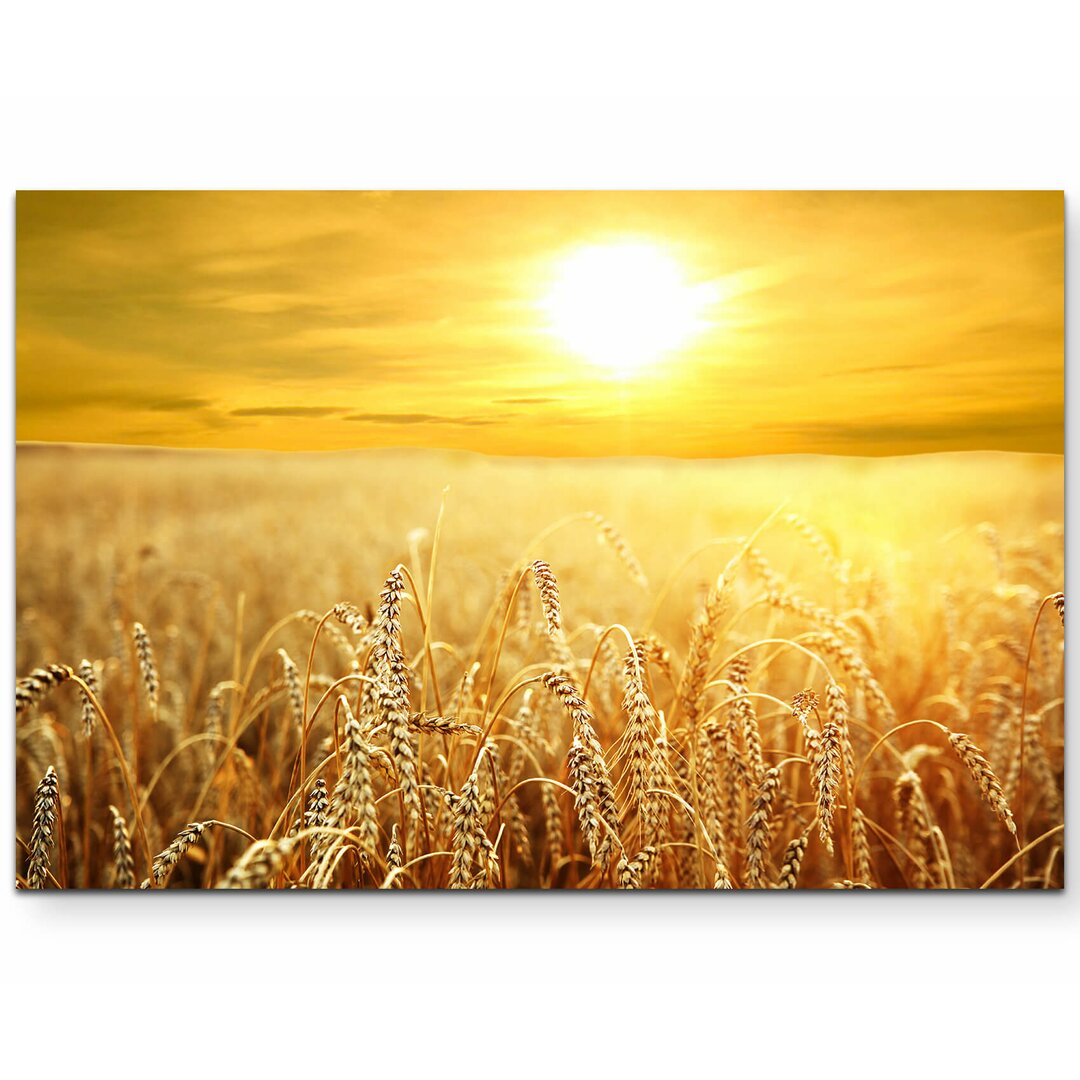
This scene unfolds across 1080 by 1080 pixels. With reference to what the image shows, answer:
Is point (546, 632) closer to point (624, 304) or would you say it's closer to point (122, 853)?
point (624, 304)

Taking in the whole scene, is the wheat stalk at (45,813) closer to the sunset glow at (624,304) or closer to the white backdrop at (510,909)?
the white backdrop at (510,909)

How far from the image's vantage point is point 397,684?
209cm

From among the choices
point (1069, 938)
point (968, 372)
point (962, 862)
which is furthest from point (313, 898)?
point (968, 372)

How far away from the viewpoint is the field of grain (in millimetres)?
2342

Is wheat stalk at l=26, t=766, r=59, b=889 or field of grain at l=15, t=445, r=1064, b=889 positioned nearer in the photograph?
wheat stalk at l=26, t=766, r=59, b=889

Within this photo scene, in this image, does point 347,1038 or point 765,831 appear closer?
point 765,831

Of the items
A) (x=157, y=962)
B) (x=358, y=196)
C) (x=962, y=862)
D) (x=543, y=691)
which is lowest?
(x=157, y=962)

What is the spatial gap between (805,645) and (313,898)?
1133 mm

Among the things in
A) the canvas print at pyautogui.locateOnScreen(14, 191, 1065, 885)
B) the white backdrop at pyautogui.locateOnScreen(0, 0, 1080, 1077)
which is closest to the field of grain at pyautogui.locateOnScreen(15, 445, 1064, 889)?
the canvas print at pyautogui.locateOnScreen(14, 191, 1065, 885)

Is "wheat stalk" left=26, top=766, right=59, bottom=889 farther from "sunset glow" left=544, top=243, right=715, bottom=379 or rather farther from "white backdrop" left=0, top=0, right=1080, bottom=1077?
"sunset glow" left=544, top=243, right=715, bottom=379

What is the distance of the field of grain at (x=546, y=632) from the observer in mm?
2342

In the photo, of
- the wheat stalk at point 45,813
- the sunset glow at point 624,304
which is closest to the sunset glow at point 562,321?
the sunset glow at point 624,304

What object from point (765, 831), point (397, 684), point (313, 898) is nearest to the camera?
point (397, 684)
